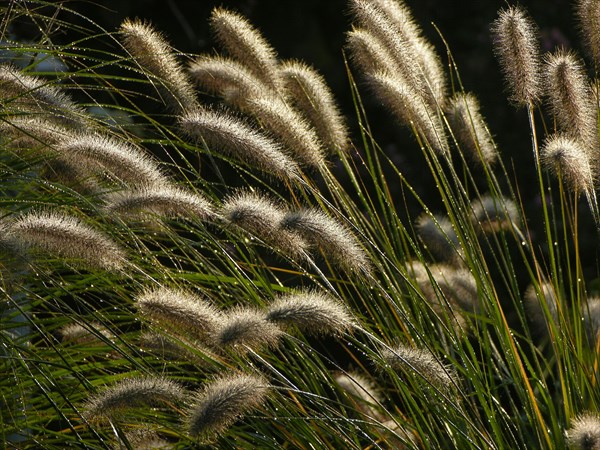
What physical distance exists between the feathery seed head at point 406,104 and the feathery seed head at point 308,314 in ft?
3.21

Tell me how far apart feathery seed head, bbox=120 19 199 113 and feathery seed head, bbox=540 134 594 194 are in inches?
41.9

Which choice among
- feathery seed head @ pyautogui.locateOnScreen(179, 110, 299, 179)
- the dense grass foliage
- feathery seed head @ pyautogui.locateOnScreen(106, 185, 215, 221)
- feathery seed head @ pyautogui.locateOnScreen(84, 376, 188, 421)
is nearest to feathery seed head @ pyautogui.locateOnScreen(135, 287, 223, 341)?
the dense grass foliage

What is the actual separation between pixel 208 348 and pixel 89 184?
2.39ft

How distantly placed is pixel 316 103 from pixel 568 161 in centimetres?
83

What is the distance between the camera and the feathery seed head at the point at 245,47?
308 cm

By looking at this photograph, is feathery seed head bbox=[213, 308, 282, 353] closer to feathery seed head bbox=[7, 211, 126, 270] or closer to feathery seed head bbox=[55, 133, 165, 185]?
feathery seed head bbox=[7, 211, 126, 270]

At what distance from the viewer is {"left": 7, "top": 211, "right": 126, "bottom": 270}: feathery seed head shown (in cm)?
220

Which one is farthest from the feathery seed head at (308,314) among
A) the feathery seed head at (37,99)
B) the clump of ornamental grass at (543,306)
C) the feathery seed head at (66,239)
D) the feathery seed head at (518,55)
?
the feathery seed head at (518,55)

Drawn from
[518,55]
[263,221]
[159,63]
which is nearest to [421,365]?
[263,221]

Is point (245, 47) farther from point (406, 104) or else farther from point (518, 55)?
point (518, 55)

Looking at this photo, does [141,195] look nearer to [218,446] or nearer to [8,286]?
[8,286]

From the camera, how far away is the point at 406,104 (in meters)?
2.97

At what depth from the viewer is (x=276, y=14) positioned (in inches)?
245

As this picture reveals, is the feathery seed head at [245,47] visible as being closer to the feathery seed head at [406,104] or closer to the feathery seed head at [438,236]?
the feathery seed head at [406,104]
